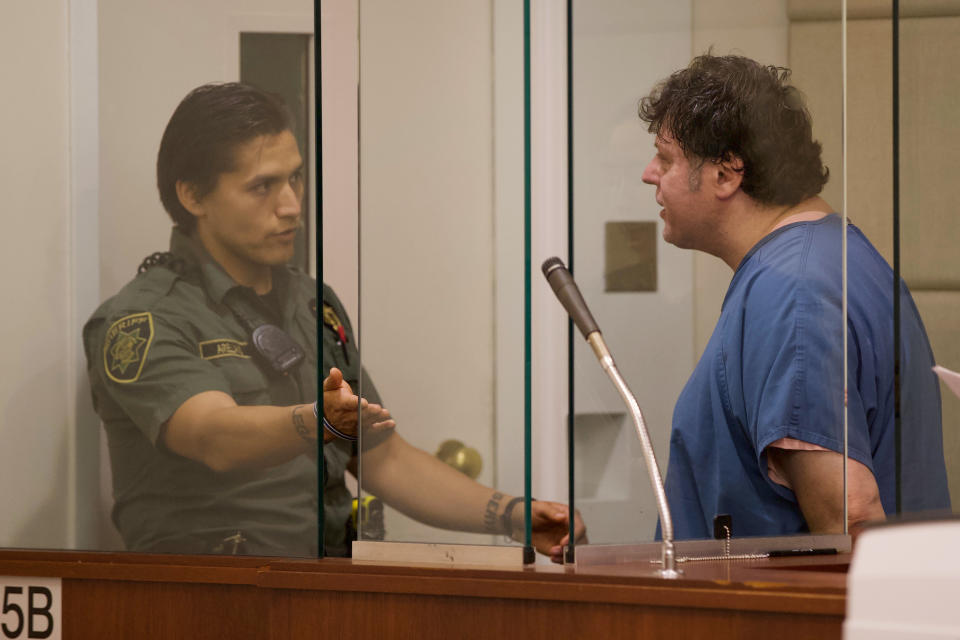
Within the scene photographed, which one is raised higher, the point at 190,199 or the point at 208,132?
the point at 208,132

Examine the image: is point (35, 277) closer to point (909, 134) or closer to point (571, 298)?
point (571, 298)

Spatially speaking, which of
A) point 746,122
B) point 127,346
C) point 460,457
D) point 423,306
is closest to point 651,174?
point 746,122

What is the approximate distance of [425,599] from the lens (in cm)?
144

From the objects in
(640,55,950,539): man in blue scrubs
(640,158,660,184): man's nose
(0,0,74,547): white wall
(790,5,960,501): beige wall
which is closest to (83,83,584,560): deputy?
(0,0,74,547): white wall

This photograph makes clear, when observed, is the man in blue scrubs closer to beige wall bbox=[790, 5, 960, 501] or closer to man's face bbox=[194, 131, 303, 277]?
beige wall bbox=[790, 5, 960, 501]

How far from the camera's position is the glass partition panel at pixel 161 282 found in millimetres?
1867

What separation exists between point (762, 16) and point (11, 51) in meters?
1.45

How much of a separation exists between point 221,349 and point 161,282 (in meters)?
0.19

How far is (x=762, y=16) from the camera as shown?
1713 mm

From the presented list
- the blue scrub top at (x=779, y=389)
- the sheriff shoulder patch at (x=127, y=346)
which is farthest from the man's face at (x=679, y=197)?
the sheriff shoulder patch at (x=127, y=346)

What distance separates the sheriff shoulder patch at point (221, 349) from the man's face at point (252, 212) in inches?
5.3

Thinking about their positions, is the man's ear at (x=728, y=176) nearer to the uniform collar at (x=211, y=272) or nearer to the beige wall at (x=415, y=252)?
the beige wall at (x=415, y=252)

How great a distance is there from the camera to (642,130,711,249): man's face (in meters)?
1.67

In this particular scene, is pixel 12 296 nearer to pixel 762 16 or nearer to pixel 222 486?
pixel 222 486
